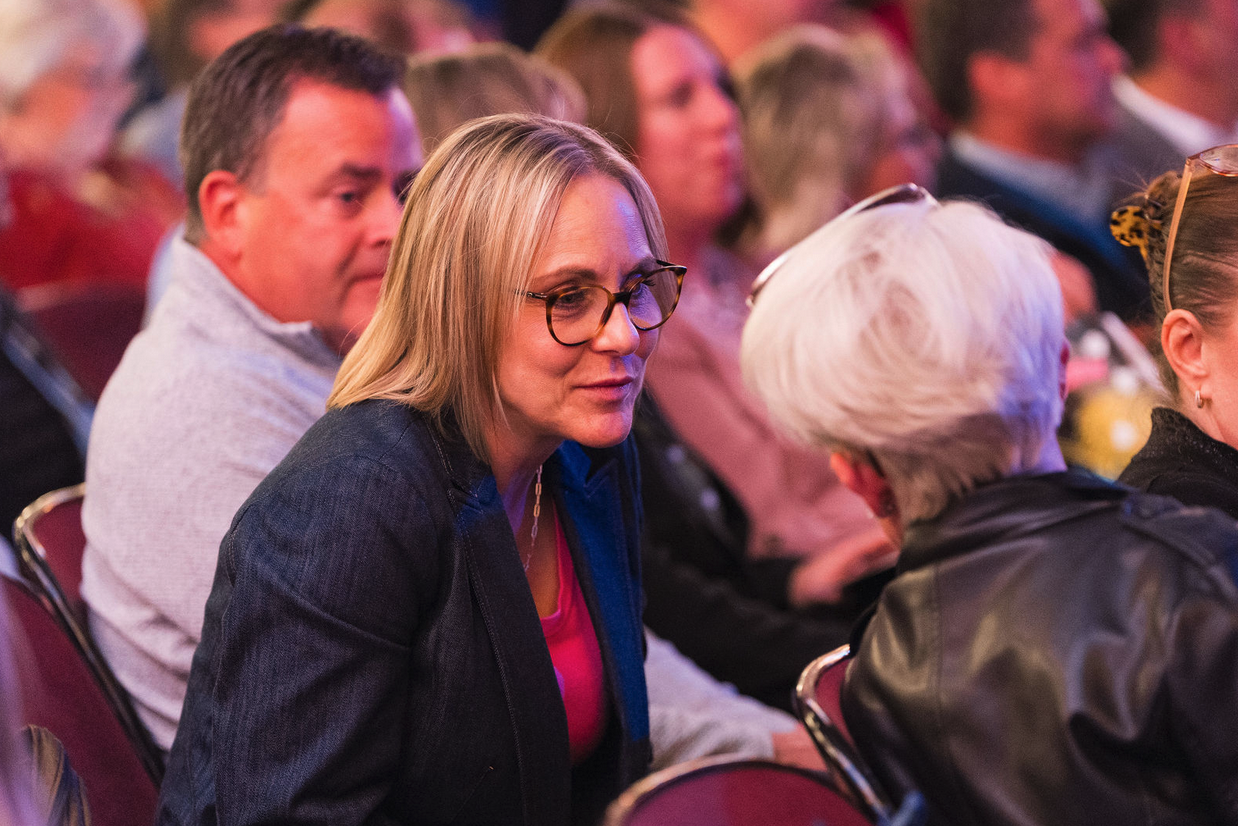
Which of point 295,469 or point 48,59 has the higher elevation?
point 295,469

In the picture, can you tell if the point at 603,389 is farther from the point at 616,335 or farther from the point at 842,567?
the point at 842,567

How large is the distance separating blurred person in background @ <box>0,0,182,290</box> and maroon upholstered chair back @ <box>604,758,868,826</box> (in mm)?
2851

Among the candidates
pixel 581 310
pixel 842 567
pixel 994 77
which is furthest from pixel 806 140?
pixel 581 310

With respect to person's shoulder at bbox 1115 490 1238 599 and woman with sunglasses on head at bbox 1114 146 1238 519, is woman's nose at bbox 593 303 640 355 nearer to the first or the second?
person's shoulder at bbox 1115 490 1238 599

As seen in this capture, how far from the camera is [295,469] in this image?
1.32m

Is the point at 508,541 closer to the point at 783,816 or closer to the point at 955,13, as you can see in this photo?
the point at 783,816

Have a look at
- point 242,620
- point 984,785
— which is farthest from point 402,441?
point 984,785

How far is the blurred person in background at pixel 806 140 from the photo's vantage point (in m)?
3.40

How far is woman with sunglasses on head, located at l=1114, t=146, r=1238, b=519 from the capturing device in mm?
1443

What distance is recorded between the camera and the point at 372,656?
128cm

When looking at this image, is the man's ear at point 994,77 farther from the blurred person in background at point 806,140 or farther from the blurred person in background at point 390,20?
the blurred person in background at point 390,20

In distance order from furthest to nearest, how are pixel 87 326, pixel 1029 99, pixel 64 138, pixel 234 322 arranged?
pixel 1029 99 < pixel 64 138 < pixel 87 326 < pixel 234 322

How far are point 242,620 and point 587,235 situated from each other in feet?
1.85

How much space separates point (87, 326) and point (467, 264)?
167cm
